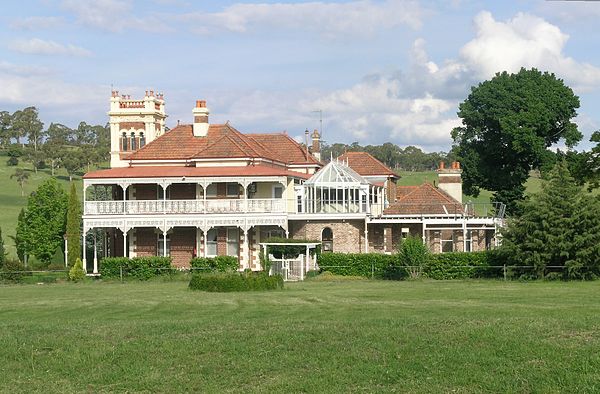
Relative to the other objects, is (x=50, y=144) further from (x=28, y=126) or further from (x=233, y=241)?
(x=233, y=241)

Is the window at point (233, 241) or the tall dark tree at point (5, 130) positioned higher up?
the tall dark tree at point (5, 130)

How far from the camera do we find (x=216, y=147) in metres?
58.1

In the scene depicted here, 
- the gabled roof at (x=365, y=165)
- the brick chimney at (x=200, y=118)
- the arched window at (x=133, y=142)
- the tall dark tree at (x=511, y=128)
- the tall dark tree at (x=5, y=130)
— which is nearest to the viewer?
the brick chimney at (x=200, y=118)

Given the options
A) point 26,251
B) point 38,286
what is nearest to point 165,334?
point 38,286

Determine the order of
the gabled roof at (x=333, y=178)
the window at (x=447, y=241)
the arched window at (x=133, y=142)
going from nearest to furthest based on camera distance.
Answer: the gabled roof at (x=333, y=178), the window at (x=447, y=241), the arched window at (x=133, y=142)

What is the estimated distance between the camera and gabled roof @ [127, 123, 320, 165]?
57.8 metres

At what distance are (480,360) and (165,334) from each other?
21.8 feet

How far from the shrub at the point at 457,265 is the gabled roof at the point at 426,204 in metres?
9.77

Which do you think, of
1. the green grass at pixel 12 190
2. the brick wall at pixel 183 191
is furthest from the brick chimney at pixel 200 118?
the green grass at pixel 12 190

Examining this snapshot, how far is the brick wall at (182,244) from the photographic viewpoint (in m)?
56.3

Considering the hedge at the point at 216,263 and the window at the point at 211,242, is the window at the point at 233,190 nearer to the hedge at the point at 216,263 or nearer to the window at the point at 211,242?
the window at the point at 211,242

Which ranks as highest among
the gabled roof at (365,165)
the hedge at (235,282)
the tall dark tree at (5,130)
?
the tall dark tree at (5,130)

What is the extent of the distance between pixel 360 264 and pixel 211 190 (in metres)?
12.2

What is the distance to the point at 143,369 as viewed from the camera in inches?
681
